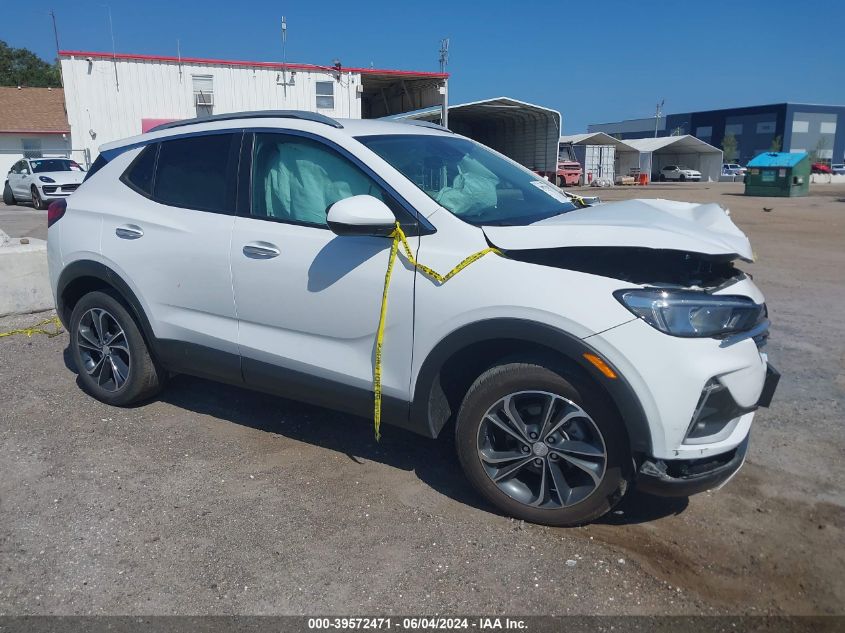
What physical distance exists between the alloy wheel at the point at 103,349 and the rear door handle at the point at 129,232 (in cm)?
54

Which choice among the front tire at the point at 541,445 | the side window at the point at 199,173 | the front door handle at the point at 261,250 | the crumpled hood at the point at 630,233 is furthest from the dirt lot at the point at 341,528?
the side window at the point at 199,173

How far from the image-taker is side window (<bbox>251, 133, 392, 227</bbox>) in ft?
12.0

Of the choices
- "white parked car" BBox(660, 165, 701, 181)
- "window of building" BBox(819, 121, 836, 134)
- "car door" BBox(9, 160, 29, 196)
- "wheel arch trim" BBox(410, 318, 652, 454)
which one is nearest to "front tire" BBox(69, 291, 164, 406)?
"wheel arch trim" BBox(410, 318, 652, 454)

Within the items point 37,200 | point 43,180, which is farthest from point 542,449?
point 37,200

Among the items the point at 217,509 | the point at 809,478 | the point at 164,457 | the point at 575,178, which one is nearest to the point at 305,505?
the point at 217,509

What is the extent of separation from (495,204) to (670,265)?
3.36ft

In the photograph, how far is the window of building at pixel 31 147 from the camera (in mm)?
35219

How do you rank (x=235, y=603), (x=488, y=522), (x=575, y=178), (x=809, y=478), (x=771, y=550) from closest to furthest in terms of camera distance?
1. (x=235, y=603)
2. (x=771, y=550)
3. (x=488, y=522)
4. (x=809, y=478)
5. (x=575, y=178)

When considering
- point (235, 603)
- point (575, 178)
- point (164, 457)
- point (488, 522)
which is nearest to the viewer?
point (235, 603)

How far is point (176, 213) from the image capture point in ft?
13.6

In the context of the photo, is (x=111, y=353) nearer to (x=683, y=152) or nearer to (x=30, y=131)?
(x=30, y=131)

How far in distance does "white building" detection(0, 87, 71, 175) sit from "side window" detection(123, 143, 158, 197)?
34779mm

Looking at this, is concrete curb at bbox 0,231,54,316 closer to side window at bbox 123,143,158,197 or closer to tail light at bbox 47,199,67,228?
tail light at bbox 47,199,67,228

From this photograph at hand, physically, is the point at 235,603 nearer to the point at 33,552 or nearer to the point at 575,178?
the point at 33,552
